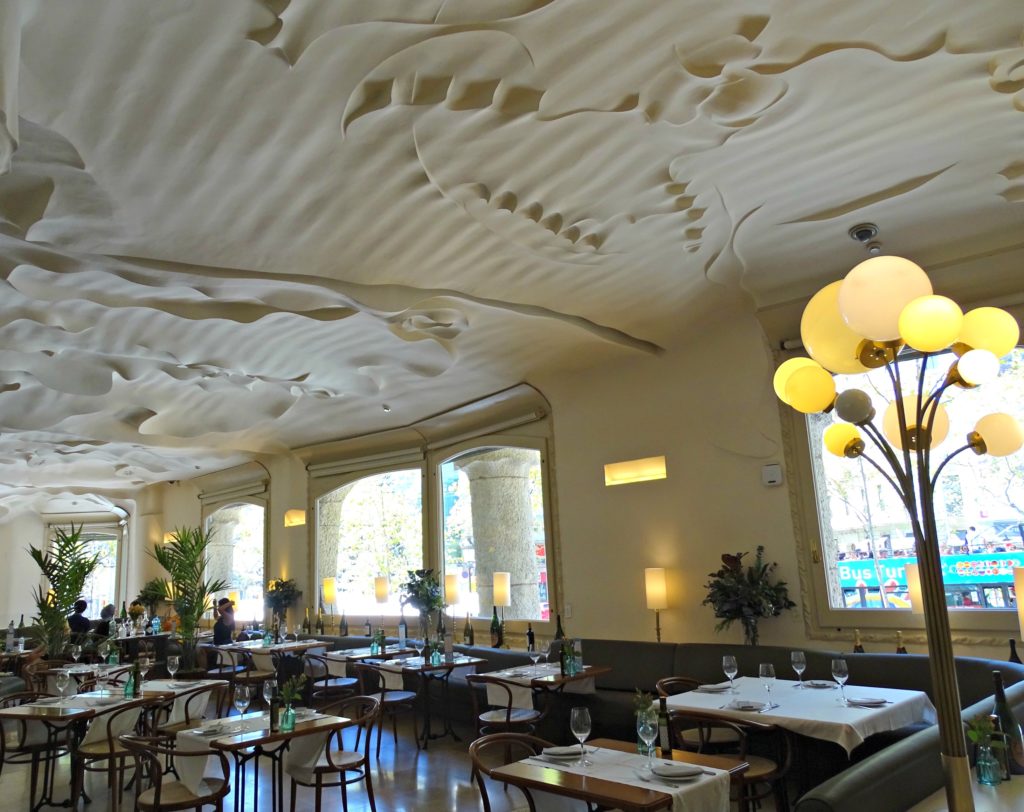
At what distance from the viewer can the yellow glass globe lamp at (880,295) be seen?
239 cm

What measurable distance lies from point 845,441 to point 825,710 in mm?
2557

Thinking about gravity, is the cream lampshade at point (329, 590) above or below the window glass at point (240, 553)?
below

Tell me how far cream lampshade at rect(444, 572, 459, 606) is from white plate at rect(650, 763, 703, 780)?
6747mm

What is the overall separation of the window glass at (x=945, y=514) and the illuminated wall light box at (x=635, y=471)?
153 cm

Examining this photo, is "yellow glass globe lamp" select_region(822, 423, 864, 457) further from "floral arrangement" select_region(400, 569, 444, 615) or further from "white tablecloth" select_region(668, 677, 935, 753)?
"floral arrangement" select_region(400, 569, 444, 615)

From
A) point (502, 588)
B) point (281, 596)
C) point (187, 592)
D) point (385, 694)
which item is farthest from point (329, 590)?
point (385, 694)

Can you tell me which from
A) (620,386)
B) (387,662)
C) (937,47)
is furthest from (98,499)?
(937,47)

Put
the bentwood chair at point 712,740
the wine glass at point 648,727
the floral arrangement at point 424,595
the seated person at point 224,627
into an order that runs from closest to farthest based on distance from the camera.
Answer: the wine glass at point 648,727, the bentwood chair at point 712,740, the floral arrangement at point 424,595, the seated person at point 224,627

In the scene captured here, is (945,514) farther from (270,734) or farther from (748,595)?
(270,734)

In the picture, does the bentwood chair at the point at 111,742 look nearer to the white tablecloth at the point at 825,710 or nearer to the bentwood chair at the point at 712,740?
the bentwood chair at the point at 712,740

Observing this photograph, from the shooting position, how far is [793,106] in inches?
155

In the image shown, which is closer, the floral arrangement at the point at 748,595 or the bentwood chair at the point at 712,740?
the bentwood chair at the point at 712,740

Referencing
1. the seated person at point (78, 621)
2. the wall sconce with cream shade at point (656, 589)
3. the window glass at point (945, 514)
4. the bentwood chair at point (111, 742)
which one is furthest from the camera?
the seated person at point (78, 621)

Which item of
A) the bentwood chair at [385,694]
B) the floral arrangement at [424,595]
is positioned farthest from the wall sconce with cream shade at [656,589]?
the floral arrangement at [424,595]
